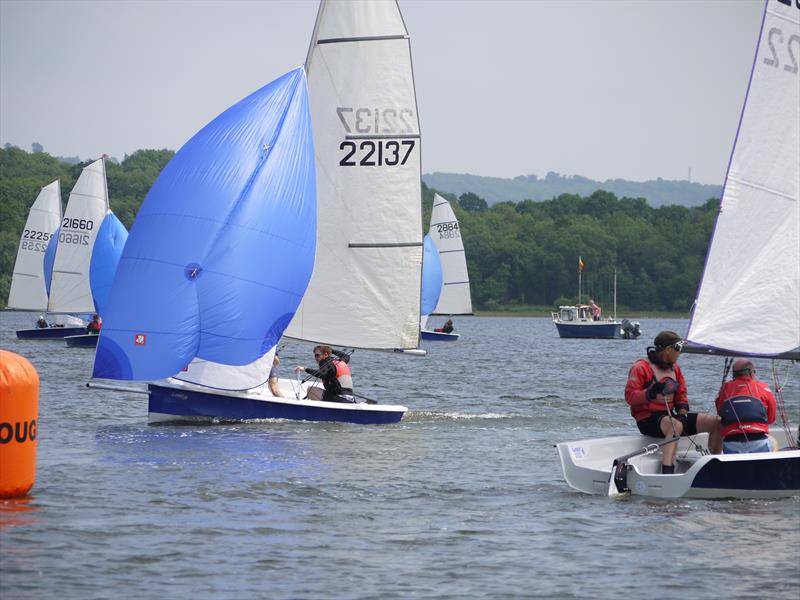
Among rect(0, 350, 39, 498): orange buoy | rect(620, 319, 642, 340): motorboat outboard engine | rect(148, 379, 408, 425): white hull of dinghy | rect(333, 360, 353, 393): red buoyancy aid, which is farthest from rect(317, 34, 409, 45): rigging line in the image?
rect(620, 319, 642, 340): motorboat outboard engine

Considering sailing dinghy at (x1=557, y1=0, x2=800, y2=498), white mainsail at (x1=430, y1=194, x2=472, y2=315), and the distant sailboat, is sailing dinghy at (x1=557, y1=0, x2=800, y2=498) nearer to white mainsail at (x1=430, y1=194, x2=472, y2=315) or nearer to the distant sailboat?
the distant sailboat

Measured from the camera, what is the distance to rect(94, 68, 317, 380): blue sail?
1880cm

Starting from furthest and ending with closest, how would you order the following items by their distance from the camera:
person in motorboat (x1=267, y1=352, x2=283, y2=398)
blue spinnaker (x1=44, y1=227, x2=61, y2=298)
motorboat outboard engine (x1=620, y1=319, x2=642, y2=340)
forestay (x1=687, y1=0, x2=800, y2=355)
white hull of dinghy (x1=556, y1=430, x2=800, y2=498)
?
1. motorboat outboard engine (x1=620, y1=319, x2=642, y2=340)
2. blue spinnaker (x1=44, y1=227, x2=61, y2=298)
3. person in motorboat (x1=267, y1=352, x2=283, y2=398)
4. forestay (x1=687, y1=0, x2=800, y2=355)
5. white hull of dinghy (x1=556, y1=430, x2=800, y2=498)

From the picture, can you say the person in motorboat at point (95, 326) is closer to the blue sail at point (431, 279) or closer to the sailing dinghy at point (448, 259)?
the blue sail at point (431, 279)

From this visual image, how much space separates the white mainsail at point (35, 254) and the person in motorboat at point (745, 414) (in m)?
47.9

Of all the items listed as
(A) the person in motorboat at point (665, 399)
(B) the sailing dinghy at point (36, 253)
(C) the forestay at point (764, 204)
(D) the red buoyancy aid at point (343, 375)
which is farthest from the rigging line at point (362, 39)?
(B) the sailing dinghy at point (36, 253)

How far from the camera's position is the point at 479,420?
925 inches

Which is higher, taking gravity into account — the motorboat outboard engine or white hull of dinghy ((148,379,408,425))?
the motorboat outboard engine

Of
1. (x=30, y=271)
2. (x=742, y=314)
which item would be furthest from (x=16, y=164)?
(x=742, y=314)

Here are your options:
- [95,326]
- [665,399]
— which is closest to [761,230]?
[665,399]

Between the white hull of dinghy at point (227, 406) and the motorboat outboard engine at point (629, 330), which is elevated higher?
the motorboat outboard engine at point (629, 330)

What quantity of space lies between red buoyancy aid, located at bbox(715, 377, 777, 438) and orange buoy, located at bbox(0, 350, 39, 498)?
22.5 ft

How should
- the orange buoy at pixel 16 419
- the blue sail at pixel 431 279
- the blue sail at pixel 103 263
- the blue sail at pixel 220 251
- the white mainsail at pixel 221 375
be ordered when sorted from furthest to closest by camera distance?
the blue sail at pixel 431 279 < the blue sail at pixel 103 263 < the white mainsail at pixel 221 375 < the blue sail at pixel 220 251 < the orange buoy at pixel 16 419

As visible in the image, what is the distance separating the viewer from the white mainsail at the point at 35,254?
58.2 m
